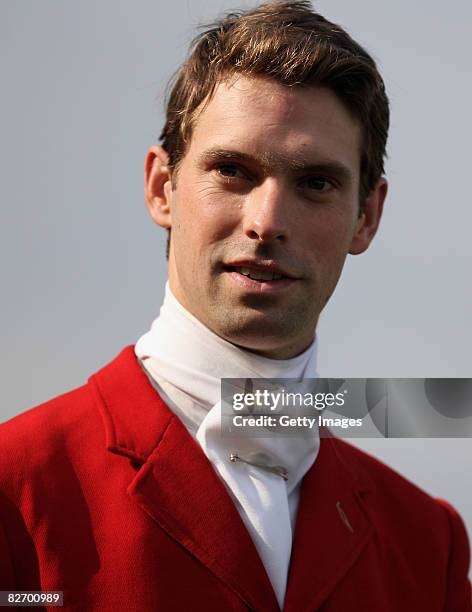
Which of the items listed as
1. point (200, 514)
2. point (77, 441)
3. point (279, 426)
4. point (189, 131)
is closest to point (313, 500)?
point (279, 426)

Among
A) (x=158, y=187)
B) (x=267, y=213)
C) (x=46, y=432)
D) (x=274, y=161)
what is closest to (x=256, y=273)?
(x=267, y=213)

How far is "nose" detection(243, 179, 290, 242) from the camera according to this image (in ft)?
15.9

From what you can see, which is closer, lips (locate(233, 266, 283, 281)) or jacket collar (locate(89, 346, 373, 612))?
jacket collar (locate(89, 346, 373, 612))

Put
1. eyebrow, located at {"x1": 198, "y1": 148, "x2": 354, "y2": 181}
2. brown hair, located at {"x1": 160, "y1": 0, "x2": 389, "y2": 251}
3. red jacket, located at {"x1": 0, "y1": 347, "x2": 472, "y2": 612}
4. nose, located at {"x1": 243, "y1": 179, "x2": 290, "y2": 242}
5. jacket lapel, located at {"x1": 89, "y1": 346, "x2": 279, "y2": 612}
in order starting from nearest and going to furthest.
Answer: red jacket, located at {"x1": 0, "y1": 347, "x2": 472, "y2": 612}
jacket lapel, located at {"x1": 89, "y1": 346, "x2": 279, "y2": 612}
nose, located at {"x1": 243, "y1": 179, "x2": 290, "y2": 242}
eyebrow, located at {"x1": 198, "y1": 148, "x2": 354, "y2": 181}
brown hair, located at {"x1": 160, "y1": 0, "x2": 389, "y2": 251}

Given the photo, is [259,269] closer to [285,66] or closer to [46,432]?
[285,66]

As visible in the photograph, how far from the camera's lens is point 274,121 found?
501 cm

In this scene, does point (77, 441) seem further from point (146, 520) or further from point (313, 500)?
point (313, 500)

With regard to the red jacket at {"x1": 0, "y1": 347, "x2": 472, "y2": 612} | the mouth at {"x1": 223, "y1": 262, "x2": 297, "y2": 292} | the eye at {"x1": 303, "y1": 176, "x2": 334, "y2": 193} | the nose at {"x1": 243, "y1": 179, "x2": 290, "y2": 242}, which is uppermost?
the eye at {"x1": 303, "y1": 176, "x2": 334, "y2": 193}

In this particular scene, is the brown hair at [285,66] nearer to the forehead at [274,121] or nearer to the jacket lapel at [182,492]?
the forehead at [274,121]

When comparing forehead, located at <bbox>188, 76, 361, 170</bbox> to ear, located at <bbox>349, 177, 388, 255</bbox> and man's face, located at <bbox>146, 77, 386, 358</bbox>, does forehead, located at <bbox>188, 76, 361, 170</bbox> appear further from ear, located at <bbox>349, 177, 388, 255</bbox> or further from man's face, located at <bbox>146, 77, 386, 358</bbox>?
ear, located at <bbox>349, 177, 388, 255</bbox>

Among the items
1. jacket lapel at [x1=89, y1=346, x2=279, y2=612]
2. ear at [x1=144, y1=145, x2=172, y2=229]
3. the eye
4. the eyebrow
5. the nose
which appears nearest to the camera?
jacket lapel at [x1=89, y1=346, x2=279, y2=612]

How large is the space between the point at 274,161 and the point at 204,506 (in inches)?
65.0

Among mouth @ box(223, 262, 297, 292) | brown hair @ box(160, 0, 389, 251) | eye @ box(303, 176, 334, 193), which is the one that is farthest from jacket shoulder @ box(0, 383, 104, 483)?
eye @ box(303, 176, 334, 193)

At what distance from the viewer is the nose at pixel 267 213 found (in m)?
4.85
